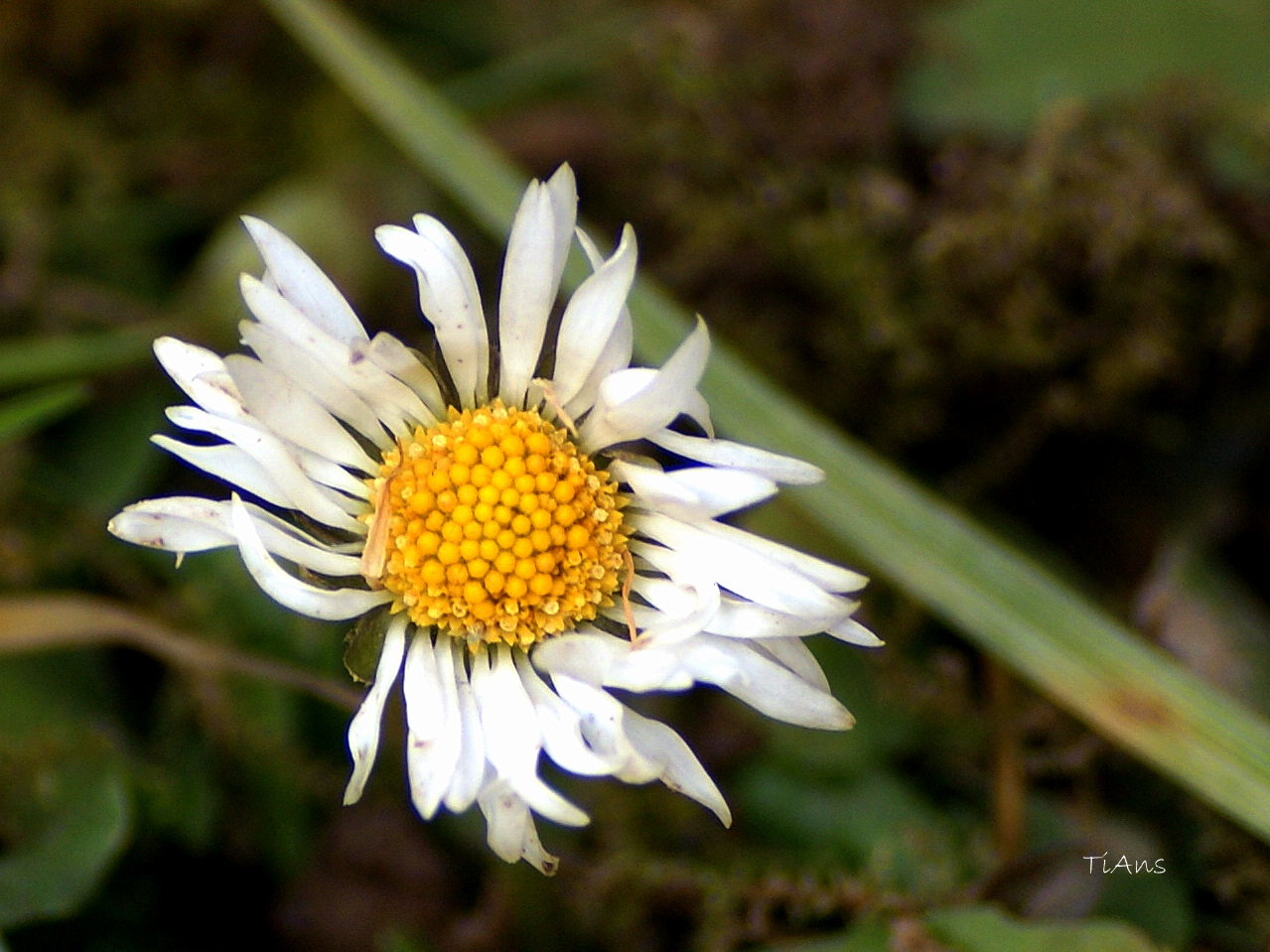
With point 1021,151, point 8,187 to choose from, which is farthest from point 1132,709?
point 8,187

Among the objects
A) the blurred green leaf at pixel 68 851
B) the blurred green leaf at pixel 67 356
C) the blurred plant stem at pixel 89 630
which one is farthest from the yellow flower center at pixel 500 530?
Result: the blurred green leaf at pixel 67 356

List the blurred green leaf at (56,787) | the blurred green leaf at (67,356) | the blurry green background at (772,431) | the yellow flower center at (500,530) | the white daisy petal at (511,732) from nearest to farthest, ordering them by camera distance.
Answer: the white daisy petal at (511,732), the yellow flower center at (500,530), the blurred green leaf at (56,787), the blurry green background at (772,431), the blurred green leaf at (67,356)

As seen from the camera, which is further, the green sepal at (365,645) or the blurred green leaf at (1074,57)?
the blurred green leaf at (1074,57)

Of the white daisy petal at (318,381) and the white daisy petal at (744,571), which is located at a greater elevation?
the white daisy petal at (744,571)

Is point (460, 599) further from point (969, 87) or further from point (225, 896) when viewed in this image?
point (969, 87)

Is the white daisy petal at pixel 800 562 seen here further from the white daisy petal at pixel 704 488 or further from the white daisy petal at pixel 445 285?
the white daisy petal at pixel 445 285

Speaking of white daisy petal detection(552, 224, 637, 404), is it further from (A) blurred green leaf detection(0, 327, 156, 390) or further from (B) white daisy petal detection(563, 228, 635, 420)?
(A) blurred green leaf detection(0, 327, 156, 390)

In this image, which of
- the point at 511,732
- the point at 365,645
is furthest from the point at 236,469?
the point at 511,732

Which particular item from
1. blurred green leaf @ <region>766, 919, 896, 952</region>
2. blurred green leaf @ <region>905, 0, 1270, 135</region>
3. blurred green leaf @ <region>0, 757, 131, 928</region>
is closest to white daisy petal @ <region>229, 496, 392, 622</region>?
blurred green leaf @ <region>0, 757, 131, 928</region>
